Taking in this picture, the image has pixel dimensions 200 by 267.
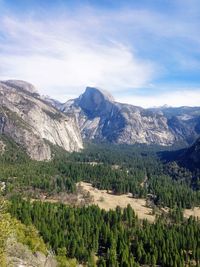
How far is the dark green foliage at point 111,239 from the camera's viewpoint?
154m

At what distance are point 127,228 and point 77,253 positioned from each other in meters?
49.8

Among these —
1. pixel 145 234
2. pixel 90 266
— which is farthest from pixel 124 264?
pixel 145 234

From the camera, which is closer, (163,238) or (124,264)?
(124,264)

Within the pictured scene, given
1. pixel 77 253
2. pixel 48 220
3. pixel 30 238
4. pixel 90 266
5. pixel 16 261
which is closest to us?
pixel 16 261

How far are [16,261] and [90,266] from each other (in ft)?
234

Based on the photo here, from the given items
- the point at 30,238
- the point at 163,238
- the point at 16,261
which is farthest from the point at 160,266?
the point at 16,261

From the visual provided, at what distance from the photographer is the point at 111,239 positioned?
167750 millimetres

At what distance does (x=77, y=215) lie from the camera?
653ft

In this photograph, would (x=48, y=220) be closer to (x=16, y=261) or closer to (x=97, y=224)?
(x=97, y=224)

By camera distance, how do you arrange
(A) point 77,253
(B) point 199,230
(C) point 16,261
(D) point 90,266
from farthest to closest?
(B) point 199,230 → (A) point 77,253 → (D) point 90,266 → (C) point 16,261

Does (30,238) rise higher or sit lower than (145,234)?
higher

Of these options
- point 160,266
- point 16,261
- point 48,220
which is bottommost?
point 160,266

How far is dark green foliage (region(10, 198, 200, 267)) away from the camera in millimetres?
153500

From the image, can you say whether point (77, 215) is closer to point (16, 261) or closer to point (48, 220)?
point (48, 220)
